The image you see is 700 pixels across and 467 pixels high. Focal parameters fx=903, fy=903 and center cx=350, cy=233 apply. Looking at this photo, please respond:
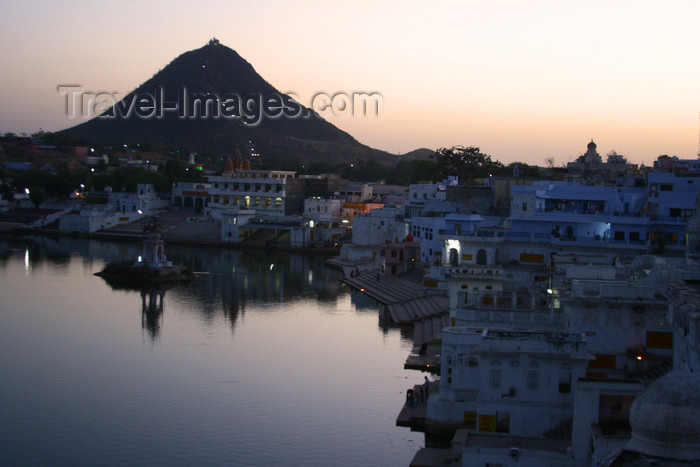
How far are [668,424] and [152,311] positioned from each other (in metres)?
18.3

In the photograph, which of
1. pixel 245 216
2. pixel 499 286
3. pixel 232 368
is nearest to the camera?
pixel 232 368

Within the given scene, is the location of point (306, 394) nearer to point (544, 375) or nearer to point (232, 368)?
point (232, 368)

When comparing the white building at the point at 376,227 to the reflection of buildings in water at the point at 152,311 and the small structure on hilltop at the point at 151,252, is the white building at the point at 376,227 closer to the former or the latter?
the small structure on hilltop at the point at 151,252

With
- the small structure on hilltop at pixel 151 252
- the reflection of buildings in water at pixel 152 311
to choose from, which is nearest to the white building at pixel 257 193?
the small structure on hilltop at pixel 151 252

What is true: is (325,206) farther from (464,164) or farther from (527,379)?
(527,379)

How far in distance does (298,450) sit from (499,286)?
265 inches

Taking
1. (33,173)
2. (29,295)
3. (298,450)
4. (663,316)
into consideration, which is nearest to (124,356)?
(298,450)

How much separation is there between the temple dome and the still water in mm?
6406

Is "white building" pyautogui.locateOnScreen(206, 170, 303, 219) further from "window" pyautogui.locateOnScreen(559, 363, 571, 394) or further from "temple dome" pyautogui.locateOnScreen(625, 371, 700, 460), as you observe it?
"temple dome" pyautogui.locateOnScreen(625, 371, 700, 460)

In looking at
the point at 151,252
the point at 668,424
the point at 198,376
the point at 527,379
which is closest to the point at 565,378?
the point at 527,379

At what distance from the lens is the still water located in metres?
11.5

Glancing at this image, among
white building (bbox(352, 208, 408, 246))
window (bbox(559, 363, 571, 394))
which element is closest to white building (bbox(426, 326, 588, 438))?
window (bbox(559, 363, 571, 394))

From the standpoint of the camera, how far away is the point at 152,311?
21.8m

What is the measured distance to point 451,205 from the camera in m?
27.4
